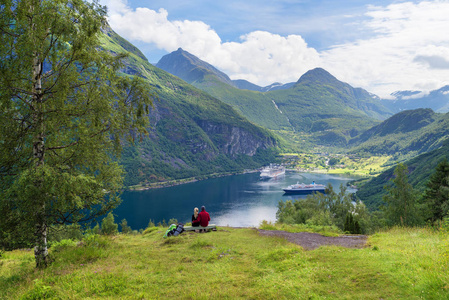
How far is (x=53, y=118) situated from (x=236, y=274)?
32.0 ft

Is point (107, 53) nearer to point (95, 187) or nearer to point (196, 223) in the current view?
point (95, 187)

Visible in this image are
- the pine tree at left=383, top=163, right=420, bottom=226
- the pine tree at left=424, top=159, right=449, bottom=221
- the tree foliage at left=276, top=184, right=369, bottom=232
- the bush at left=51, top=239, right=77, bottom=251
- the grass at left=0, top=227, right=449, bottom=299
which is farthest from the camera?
the tree foliage at left=276, top=184, right=369, bottom=232

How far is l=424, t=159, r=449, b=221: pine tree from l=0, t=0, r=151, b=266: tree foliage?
139ft

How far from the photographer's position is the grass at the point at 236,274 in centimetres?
701

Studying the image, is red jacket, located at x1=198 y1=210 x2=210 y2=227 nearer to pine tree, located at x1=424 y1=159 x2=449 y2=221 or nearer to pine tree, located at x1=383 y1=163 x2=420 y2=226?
pine tree, located at x1=424 y1=159 x2=449 y2=221

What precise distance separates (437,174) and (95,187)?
46.6m

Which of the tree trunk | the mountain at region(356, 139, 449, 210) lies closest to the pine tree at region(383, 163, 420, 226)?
the tree trunk

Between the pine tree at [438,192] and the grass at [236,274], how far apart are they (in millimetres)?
30301

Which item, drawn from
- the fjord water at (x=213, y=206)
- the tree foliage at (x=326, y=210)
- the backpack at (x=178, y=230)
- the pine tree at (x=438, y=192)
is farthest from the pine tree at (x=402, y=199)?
the fjord water at (x=213, y=206)

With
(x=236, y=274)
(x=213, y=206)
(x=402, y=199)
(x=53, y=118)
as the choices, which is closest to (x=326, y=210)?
(x=402, y=199)

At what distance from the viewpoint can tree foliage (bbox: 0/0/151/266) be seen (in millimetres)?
9359

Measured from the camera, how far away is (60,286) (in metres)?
8.27

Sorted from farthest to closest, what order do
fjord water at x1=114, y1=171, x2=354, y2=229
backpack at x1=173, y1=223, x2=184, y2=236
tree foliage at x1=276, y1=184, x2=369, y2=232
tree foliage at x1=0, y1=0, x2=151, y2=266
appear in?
1. fjord water at x1=114, y1=171, x2=354, y2=229
2. tree foliage at x1=276, y1=184, x2=369, y2=232
3. backpack at x1=173, y1=223, x2=184, y2=236
4. tree foliage at x1=0, y1=0, x2=151, y2=266

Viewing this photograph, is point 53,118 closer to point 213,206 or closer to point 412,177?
point 213,206
